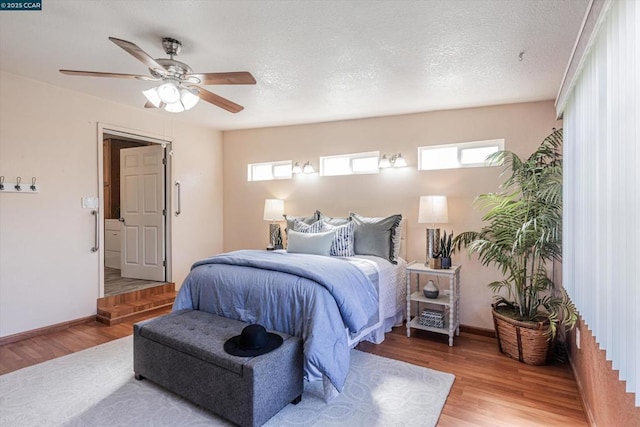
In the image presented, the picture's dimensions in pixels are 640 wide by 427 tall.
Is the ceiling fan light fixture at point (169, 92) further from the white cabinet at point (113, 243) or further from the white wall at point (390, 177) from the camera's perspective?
the white cabinet at point (113, 243)

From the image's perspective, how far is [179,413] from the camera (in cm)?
208

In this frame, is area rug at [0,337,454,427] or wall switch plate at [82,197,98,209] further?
wall switch plate at [82,197,98,209]

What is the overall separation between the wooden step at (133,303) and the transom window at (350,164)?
2.66m

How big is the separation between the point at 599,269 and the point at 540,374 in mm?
1531

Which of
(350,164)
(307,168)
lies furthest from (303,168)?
(350,164)

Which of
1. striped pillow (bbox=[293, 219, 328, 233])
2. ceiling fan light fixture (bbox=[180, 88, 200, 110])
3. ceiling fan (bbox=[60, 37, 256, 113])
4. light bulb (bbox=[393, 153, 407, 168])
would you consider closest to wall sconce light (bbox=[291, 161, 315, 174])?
striped pillow (bbox=[293, 219, 328, 233])

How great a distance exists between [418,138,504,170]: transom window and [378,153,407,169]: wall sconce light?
0.21 metres

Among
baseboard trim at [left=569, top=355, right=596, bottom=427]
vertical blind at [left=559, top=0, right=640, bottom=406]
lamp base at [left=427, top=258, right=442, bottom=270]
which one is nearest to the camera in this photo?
vertical blind at [left=559, top=0, right=640, bottom=406]

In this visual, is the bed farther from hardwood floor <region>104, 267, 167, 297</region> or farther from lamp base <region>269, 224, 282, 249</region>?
hardwood floor <region>104, 267, 167, 297</region>

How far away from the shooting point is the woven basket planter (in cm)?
274

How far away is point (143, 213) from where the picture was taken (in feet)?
15.7

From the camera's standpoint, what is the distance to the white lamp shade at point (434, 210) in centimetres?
343

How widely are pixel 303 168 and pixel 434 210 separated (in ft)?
6.33

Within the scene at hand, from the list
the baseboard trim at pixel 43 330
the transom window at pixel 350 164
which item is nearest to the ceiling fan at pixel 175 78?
the transom window at pixel 350 164
